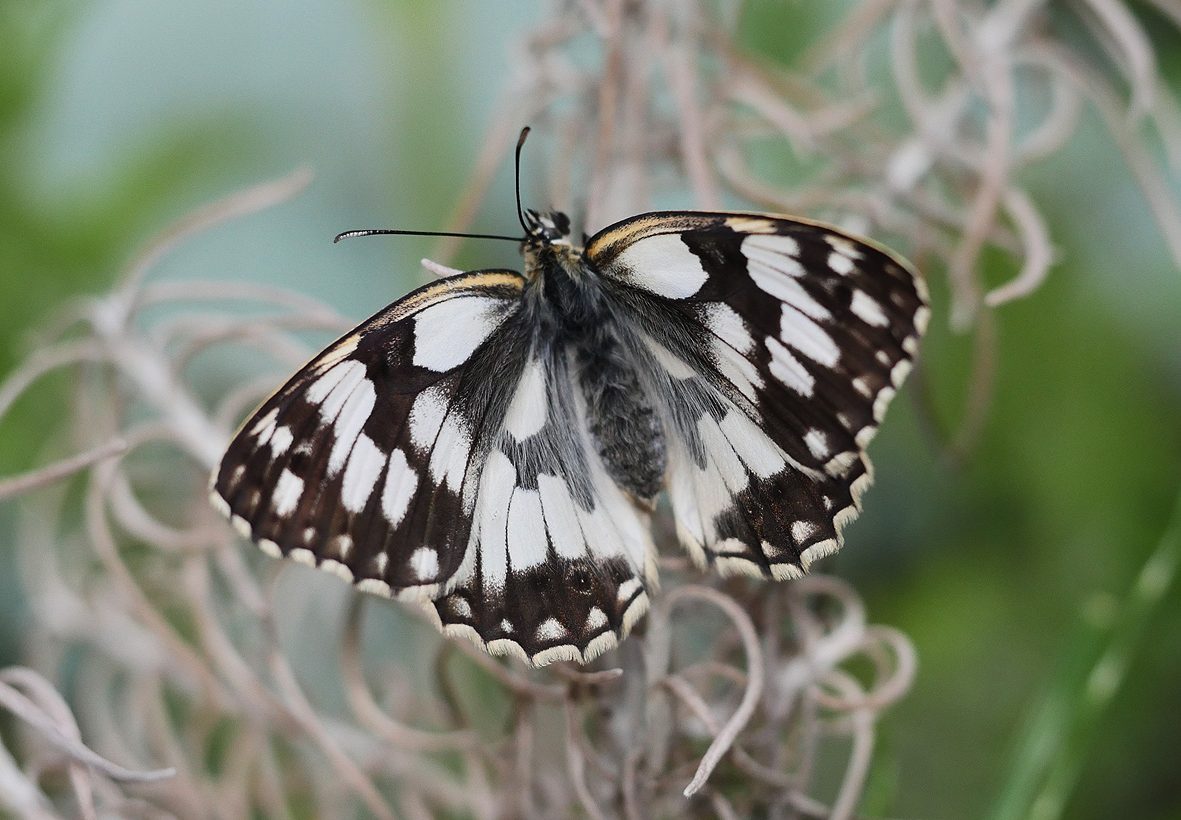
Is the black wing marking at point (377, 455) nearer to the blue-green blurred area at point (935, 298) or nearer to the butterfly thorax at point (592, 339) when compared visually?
the butterfly thorax at point (592, 339)

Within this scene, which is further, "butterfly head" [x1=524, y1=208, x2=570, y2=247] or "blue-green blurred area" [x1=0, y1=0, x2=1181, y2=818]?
"blue-green blurred area" [x1=0, y1=0, x2=1181, y2=818]

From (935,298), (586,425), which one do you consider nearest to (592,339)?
(586,425)

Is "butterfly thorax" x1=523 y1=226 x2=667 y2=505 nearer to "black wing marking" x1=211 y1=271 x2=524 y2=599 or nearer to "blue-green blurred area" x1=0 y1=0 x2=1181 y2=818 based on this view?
"black wing marking" x1=211 y1=271 x2=524 y2=599

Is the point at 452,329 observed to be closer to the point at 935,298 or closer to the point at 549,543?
the point at 549,543

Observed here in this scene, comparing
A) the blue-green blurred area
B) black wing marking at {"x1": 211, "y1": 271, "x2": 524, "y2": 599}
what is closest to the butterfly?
black wing marking at {"x1": 211, "y1": 271, "x2": 524, "y2": 599}

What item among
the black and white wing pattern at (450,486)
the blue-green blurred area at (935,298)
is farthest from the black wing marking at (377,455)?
the blue-green blurred area at (935,298)

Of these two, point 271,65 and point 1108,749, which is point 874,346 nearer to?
point 1108,749

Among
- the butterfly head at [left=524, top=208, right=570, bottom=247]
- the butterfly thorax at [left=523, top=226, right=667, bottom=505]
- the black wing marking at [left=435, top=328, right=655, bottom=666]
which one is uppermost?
the butterfly head at [left=524, top=208, right=570, bottom=247]
